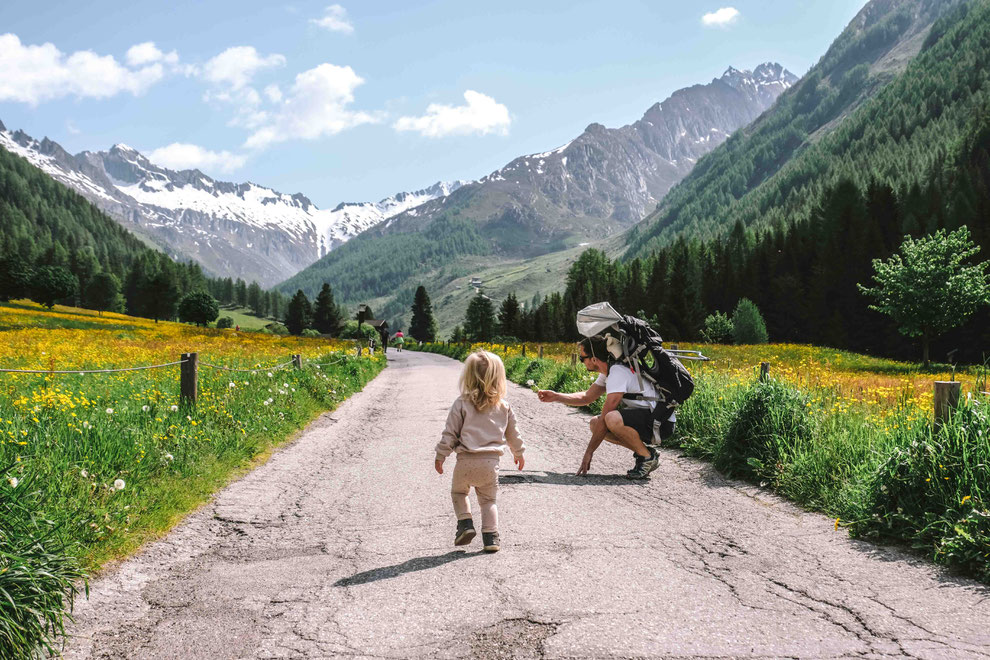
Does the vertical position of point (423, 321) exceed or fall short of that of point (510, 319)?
it falls short

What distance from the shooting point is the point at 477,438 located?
5137mm

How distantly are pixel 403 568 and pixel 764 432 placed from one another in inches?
220

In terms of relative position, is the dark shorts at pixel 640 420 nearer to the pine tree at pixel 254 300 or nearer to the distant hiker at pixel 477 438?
the distant hiker at pixel 477 438

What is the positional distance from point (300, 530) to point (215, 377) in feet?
24.6

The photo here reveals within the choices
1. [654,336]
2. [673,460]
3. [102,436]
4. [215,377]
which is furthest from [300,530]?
[215,377]

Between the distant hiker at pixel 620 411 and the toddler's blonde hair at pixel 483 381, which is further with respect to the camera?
the distant hiker at pixel 620 411

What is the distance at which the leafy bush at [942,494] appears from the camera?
180 inches

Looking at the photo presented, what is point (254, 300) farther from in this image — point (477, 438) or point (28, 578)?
point (28, 578)

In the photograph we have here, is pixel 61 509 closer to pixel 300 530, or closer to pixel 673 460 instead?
pixel 300 530

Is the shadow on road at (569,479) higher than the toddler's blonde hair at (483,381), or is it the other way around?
the toddler's blonde hair at (483,381)

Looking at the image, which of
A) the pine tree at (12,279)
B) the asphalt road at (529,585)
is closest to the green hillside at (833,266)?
the asphalt road at (529,585)

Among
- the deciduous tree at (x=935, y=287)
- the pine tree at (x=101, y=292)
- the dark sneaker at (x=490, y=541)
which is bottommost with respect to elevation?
the dark sneaker at (x=490, y=541)

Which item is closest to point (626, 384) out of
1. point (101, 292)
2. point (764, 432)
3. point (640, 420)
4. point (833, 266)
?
point (640, 420)

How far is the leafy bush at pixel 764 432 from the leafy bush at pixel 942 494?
1831 mm
